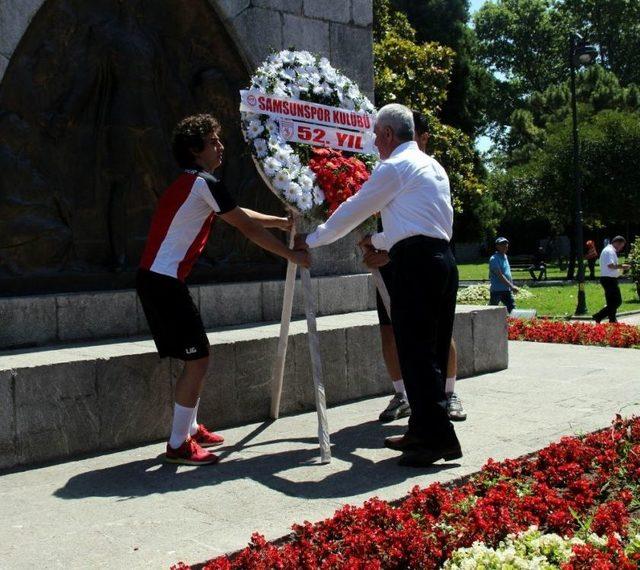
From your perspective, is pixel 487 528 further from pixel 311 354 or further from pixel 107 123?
pixel 107 123

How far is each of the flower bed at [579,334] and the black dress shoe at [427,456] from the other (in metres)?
5.96

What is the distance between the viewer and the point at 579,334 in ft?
34.7

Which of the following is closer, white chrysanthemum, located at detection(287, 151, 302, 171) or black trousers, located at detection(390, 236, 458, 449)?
black trousers, located at detection(390, 236, 458, 449)

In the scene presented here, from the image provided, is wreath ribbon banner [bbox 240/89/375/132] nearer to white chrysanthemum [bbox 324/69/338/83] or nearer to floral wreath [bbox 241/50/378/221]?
floral wreath [bbox 241/50/378/221]

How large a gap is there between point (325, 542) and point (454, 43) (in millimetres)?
35408

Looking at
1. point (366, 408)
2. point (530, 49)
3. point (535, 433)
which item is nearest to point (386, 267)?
point (366, 408)

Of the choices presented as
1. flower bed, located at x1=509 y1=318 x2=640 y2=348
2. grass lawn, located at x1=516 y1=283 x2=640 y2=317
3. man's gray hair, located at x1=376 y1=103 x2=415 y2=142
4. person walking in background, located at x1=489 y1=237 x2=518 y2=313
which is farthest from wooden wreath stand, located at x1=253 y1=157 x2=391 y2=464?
grass lawn, located at x1=516 y1=283 x2=640 y2=317

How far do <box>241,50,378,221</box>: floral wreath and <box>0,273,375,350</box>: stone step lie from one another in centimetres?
171

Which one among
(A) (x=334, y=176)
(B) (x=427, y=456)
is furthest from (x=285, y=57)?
(B) (x=427, y=456)

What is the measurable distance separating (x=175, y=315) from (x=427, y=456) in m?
1.71

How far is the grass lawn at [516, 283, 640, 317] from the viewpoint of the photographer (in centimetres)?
1933

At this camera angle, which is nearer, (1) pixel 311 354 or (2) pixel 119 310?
(1) pixel 311 354

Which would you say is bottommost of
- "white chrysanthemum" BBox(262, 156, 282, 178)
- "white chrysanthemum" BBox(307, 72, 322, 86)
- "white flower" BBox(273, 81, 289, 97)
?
"white chrysanthemum" BBox(262, 156, 282, 178)

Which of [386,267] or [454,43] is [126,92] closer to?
[386,267]
